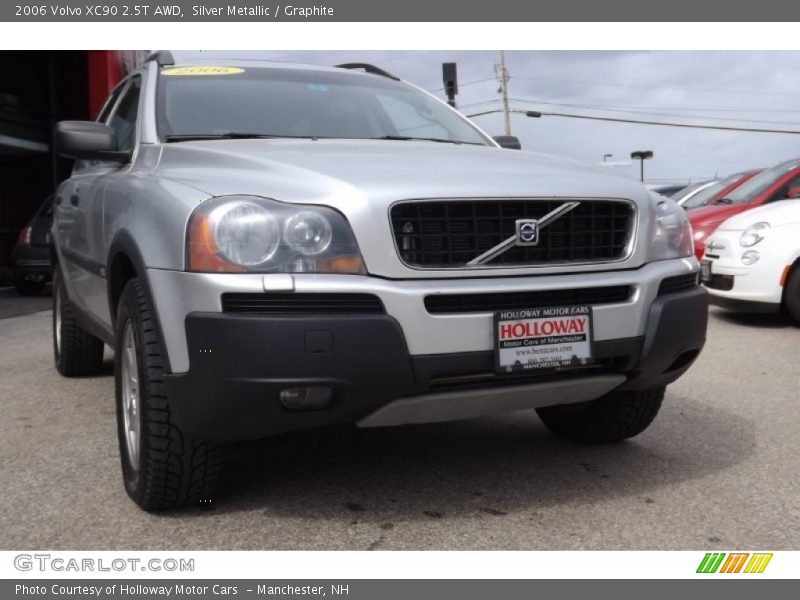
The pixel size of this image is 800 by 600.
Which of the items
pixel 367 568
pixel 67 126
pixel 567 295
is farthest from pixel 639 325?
pixel 67 126

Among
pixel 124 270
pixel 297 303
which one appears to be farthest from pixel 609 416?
pixel 124 270

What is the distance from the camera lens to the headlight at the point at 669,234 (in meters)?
3.23

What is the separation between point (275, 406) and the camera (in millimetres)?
2688

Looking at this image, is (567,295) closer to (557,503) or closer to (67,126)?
(557,503)

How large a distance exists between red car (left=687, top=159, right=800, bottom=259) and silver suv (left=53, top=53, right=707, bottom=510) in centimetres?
640

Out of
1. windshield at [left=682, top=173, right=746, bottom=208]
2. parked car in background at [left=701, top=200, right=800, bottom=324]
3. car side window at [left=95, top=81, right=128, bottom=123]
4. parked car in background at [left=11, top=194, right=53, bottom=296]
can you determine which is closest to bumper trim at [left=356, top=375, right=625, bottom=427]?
car side window at [left=95, top=81, right=128, bottom=123]

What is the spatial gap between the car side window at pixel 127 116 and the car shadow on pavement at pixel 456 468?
1483mm

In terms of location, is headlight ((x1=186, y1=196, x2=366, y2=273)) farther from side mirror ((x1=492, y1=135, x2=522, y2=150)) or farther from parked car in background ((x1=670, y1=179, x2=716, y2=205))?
parked car in background ((x1=670, y1=179, x2=716, y2=205))

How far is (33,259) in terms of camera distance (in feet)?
38.4

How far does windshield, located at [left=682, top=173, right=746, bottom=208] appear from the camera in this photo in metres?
11.5

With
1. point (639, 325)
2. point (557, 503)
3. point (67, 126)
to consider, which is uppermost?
point (67, 126)

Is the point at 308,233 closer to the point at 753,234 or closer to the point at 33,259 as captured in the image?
the point at 753,234

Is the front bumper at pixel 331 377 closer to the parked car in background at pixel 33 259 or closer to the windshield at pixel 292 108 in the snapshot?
the windshield at pixel 292 108

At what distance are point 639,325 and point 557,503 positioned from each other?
678 millimetres
